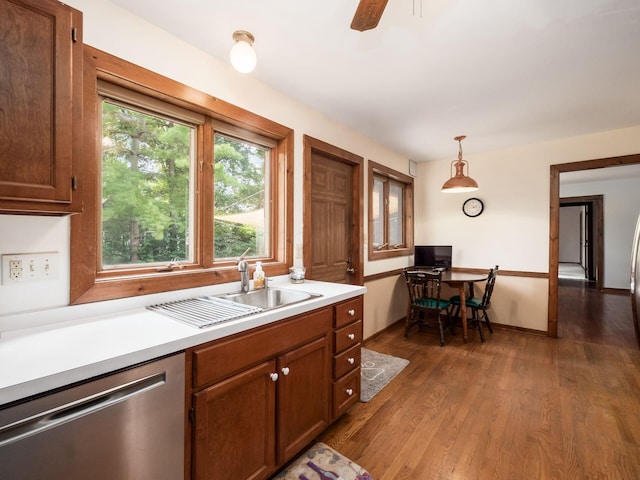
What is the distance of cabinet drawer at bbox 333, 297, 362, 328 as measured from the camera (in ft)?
6.04

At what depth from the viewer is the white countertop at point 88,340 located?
2.61ft

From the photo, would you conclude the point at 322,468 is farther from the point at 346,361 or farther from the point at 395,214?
the point at 395,214

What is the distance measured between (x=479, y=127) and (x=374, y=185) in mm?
1297

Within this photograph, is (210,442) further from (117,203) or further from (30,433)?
(117,203)

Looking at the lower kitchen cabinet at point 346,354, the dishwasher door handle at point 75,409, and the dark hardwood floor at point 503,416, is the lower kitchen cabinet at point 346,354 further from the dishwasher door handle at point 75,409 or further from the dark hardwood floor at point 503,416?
the dishwasher door handle at point 75,409

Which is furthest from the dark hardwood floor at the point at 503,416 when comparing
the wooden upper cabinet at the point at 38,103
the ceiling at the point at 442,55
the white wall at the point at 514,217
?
the ceiling at the point at 442,55

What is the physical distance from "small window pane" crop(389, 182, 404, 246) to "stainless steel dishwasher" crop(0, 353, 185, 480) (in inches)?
139

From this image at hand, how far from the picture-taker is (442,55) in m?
1.85

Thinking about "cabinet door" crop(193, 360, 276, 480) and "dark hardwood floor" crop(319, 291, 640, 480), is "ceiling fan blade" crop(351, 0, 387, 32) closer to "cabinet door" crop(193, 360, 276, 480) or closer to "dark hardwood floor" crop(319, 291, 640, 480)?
"cabinet door" crop(193, 360, 276, 480)

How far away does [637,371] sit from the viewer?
2605 mm

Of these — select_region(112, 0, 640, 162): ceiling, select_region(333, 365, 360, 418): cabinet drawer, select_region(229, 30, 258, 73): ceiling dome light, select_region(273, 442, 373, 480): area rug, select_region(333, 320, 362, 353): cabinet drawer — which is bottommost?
select_region(273, 442, 373, 480): area rug

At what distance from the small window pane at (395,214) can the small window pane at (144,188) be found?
294cm

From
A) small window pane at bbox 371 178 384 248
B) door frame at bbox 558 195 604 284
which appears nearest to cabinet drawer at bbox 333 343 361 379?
small window pane at bbox 371 178 384 248

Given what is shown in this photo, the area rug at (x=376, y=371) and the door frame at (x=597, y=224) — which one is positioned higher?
the door frame at (x=597, y=224)
